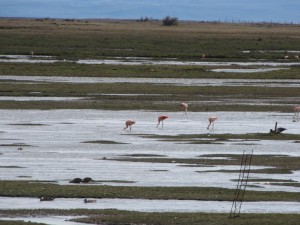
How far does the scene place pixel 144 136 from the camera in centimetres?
3189

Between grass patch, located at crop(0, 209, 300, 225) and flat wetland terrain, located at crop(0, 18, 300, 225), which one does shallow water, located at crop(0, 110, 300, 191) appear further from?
grass patch, located at crop(0, 209, 300, 225)

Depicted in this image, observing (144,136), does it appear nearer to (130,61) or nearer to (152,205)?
(152,205)

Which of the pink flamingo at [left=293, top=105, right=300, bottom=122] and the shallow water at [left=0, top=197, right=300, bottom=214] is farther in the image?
the pink flamingo at [left=293, top=105, right=300, bottom=122]

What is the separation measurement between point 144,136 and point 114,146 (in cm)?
270

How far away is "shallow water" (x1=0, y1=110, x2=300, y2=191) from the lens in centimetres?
2362

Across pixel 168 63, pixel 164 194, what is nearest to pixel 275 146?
pixel 164 194

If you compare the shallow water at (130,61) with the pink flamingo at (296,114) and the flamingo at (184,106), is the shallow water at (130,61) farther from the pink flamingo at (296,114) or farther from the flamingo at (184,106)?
the pink flamingo at (296,114)

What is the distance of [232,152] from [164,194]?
753 centimetres

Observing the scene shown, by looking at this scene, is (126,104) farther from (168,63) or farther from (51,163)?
(168,63)

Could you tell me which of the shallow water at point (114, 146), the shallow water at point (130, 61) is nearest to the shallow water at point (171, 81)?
the shallow water at point (130, 61)

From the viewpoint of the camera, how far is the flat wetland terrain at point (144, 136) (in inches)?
821

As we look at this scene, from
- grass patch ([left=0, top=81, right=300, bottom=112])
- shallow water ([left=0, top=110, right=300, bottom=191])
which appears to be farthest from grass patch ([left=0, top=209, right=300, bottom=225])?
grass patch ([left=0, top=81, right=300, bottom=112])

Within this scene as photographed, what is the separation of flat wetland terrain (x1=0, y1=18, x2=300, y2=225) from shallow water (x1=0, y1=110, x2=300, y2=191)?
0.03 meters

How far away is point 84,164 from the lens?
2547 centimetres
